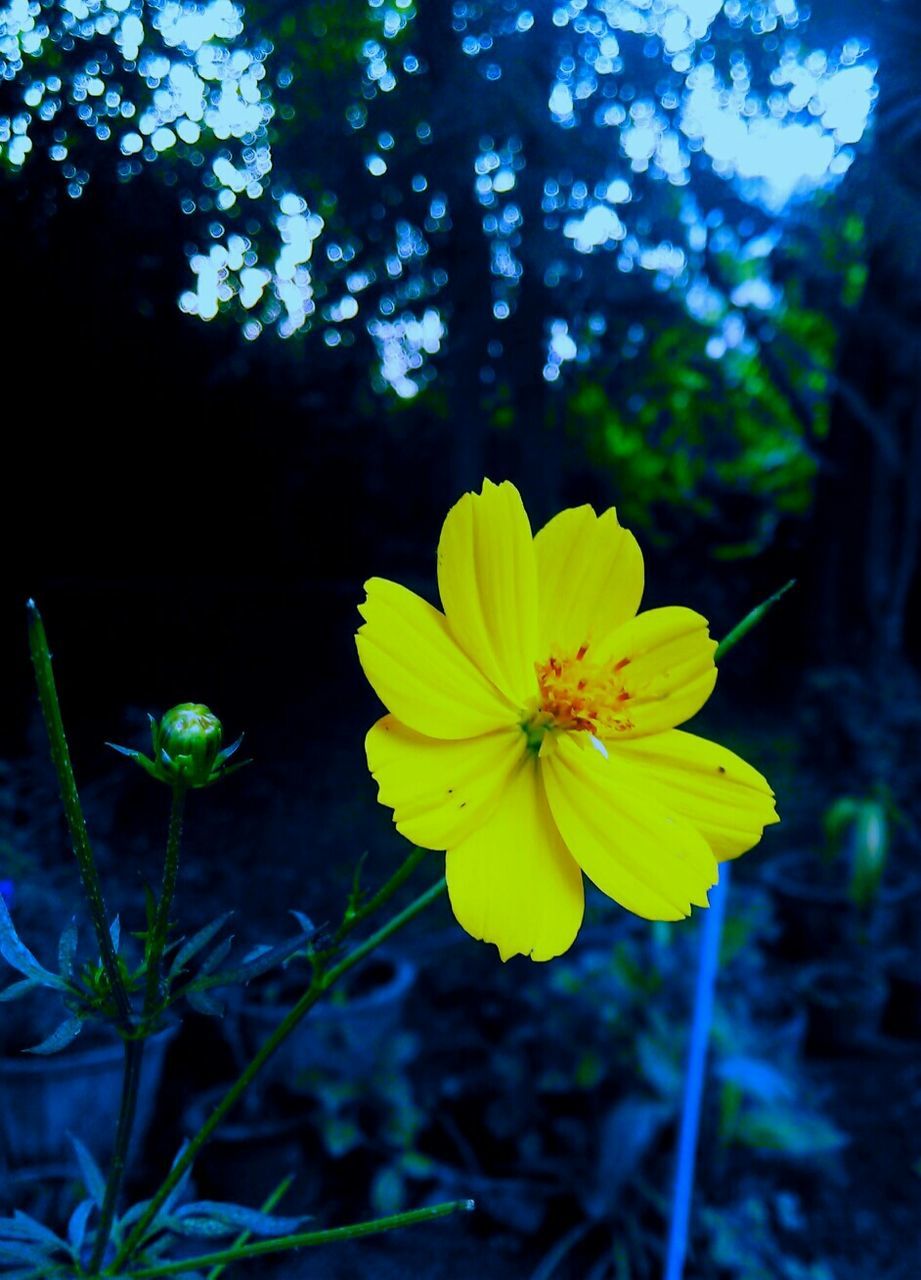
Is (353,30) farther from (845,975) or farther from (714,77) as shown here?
(845,975)

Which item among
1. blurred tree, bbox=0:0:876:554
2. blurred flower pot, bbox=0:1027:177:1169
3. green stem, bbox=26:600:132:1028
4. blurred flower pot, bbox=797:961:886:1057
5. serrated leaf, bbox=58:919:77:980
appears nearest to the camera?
green stem, bbox=26:600:132:1028

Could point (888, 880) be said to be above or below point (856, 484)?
below

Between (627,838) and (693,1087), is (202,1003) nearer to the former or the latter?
(627,838)

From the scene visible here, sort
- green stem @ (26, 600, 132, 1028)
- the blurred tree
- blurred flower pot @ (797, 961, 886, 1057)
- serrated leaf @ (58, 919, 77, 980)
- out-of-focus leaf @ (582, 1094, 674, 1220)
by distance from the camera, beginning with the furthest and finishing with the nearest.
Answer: blurred flower pot @ (797, 961, 886, 1057), out-of-focus leaf @ (582, 1094, 674, 1220), the blurred tree, serrated leaf @ (58, 919, 77, 980), green stem @ (26, 600, 132, 1028)

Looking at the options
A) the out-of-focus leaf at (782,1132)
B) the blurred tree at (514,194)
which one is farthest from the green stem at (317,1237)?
the out-of-focus leaf at (782,1132)

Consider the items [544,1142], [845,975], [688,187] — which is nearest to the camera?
[688,187]

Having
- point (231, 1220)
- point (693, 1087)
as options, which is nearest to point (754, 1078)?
point (693, 1087)

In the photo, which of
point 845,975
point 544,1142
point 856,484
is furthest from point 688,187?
point 845,975

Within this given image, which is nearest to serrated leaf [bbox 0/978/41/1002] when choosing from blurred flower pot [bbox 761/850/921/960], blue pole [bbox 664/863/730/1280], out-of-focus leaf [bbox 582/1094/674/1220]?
blue pole [bbox 664/863/730/1280]

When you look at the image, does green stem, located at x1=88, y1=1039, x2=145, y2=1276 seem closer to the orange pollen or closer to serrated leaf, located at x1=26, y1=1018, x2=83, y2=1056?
serrated leaf, located at x1=26, y1=1018, x2=83, y2=1056
